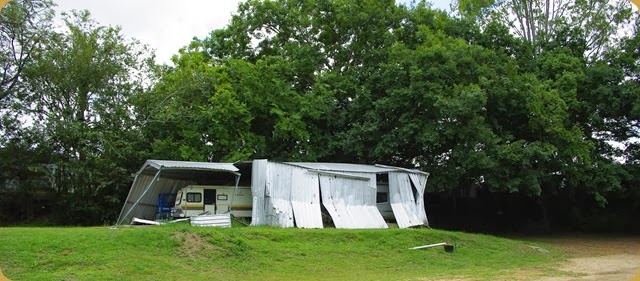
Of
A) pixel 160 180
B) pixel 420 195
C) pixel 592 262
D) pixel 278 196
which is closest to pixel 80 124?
pixel 160 180

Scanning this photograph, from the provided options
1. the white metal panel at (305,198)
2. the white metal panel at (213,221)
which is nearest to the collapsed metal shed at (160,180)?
the white metal panel at (213,221)

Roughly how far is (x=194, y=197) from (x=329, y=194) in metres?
4.81

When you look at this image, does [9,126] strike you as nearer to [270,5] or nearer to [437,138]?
[270,5]

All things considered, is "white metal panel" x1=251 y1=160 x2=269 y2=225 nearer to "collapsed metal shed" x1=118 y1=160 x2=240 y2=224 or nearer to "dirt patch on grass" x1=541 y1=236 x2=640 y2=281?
"collapsed metal shed" x1=118 y1=160 x2=240 y2=224

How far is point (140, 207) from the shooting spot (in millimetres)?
20500

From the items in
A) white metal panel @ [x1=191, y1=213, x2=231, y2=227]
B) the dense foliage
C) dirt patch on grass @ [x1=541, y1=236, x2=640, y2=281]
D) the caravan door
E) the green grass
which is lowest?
dirt patch on grass @ [x1=541, y1=236, x2=640, y2=281]

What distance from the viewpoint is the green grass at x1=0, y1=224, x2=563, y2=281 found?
12141mm

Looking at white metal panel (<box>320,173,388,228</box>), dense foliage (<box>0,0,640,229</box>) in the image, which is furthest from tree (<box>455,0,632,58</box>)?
white metal panel (<box>320,173,388,228</box>)

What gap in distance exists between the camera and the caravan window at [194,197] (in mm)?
19547

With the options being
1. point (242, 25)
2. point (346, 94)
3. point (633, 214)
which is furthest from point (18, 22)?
point (633, 214)

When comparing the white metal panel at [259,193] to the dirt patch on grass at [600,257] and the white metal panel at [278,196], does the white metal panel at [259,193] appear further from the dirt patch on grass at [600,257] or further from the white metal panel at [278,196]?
the dirt patch on grass at [600,257]

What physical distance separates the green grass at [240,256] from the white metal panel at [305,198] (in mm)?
1412

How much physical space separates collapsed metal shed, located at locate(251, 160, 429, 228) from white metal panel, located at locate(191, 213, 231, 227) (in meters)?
1.06

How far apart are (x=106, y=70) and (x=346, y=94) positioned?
422 inches
